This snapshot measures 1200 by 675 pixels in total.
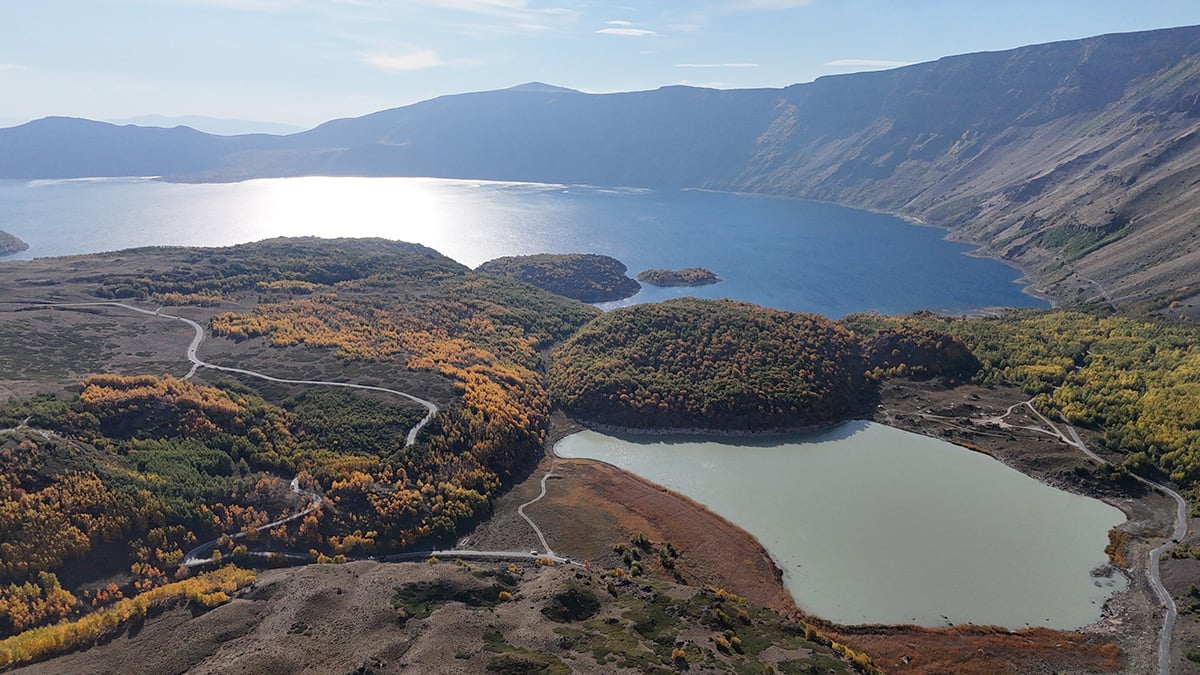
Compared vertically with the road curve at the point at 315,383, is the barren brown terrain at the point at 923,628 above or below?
below

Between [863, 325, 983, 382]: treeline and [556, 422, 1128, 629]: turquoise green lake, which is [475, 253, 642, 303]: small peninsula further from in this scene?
[556, 422, 1128, 629]: turquoise green lake

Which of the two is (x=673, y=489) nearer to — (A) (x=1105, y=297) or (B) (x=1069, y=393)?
(B) (x=1069, y=393)

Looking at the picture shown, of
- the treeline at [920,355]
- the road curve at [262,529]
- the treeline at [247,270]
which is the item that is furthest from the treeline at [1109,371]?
the treeline at [247,270]

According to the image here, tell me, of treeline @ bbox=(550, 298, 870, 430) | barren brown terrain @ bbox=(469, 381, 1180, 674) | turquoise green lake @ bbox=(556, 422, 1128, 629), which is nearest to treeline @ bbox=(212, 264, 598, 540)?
barren brown terrain @ bbox=(469, 381, 1180, 674)

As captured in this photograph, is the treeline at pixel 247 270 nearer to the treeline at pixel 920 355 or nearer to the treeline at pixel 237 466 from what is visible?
the treeline at pixel 237 466

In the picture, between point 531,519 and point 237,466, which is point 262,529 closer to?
point 237,466

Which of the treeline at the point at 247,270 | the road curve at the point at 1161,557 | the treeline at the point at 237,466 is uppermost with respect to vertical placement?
the treeline at the point at 247,270

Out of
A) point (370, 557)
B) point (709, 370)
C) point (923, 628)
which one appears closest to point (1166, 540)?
point (923, 628)
